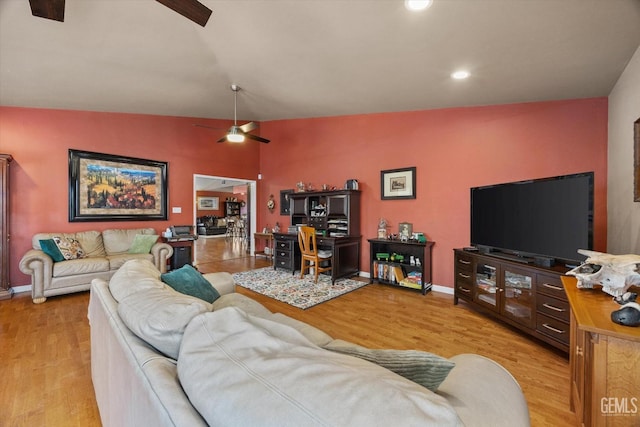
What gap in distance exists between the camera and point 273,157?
21.0ft

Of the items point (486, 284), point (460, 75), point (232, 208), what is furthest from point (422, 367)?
point (232, 208)

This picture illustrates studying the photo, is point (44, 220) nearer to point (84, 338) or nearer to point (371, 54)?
point (84, 338)

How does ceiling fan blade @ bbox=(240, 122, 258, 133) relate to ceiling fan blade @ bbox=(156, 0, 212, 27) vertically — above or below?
below

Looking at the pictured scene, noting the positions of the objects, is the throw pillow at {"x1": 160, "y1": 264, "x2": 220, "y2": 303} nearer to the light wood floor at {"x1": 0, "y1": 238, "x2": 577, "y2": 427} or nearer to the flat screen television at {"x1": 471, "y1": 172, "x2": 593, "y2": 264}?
the light wood floor at {"x1": 0, "y1": 238, "x2": 577, "y2": 427}

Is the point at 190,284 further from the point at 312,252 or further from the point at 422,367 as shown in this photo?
the point at 312,252

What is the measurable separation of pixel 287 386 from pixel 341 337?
7.20 feet

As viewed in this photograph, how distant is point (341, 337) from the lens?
255 cm

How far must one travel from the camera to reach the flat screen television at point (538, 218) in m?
2.20

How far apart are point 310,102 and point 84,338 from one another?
162 inches

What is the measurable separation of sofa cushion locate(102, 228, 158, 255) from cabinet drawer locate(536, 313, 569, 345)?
219 inches

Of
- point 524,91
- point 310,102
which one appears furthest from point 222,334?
point 310,102

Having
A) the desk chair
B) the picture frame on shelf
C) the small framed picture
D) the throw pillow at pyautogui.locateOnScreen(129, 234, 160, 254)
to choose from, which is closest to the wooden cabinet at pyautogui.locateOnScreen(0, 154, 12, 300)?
the throw pillow at pyautogui.locateOnScreen(129, 234, 160, 254)

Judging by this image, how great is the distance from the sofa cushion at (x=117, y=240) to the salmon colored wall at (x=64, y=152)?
0.87ft

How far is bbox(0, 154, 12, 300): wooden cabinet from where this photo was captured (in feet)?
11.2
